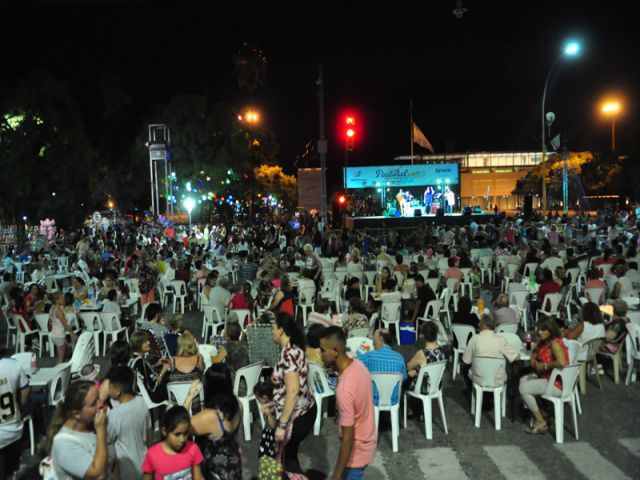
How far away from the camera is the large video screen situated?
1459 inches

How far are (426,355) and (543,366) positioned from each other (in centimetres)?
116

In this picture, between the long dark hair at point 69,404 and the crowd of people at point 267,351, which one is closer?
the long dark hair at point 69,404

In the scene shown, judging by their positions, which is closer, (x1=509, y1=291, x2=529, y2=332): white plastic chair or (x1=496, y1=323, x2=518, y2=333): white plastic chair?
(x1=496, y1=323, x2=518, y2=333): white plastic chair

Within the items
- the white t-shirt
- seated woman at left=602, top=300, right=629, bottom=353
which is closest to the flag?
seated woman at left=602, top=300, right=629, bottom=353

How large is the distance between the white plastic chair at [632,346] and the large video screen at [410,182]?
28326 millimetres

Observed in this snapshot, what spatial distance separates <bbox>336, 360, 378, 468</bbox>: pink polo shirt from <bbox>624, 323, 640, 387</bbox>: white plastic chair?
547 cm

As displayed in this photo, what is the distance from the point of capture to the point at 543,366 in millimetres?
6480

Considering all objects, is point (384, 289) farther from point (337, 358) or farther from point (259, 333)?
point (337, 358)

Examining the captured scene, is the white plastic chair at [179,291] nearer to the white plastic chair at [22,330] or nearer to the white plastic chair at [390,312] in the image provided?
the white plastic chair at [22,330]

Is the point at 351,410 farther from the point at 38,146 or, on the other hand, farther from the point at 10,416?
the point at 38,146

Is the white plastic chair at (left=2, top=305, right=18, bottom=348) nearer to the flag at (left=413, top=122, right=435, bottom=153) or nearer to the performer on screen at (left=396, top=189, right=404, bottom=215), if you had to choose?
the performer on screen at (left=396, top=189, right=404, bottom=215)

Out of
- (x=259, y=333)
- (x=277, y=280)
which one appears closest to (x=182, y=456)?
(x=259, y=333)

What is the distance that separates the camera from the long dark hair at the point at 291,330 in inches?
194

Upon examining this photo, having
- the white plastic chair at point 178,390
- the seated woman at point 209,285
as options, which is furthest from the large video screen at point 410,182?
the white plastic chair at point 178,390
